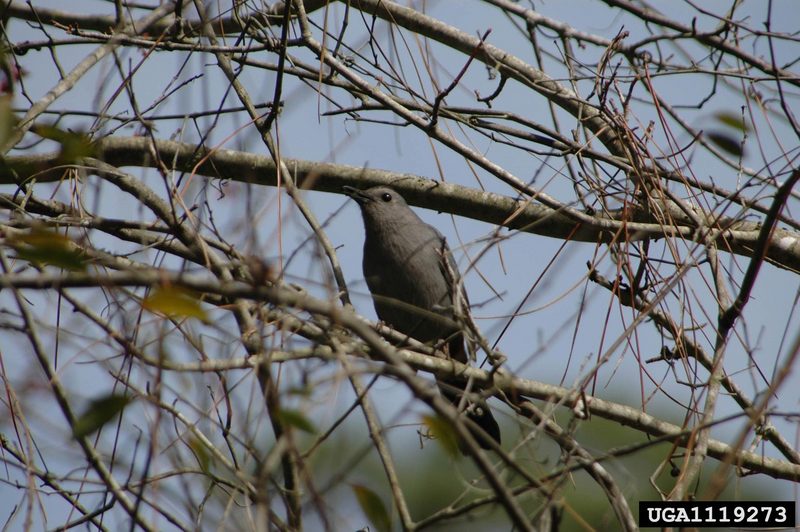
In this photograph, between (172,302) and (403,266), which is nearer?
(172,302)

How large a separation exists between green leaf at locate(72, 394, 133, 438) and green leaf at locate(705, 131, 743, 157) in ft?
8.82

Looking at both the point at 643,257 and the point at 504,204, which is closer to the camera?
the point at 643,257

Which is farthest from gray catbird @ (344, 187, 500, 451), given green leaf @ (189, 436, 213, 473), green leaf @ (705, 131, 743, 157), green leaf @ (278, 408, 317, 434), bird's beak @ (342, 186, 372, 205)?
green leaf @ (278, 408, 317, 434)

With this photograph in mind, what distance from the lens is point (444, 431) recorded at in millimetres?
2053

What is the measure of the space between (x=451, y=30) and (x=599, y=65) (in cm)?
105

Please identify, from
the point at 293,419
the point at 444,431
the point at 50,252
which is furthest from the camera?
the point at 444,431

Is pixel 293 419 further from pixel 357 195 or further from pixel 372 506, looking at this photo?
pixel 357 195

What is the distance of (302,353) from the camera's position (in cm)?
233

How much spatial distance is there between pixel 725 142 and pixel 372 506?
2.32m

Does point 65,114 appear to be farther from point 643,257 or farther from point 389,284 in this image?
point 643,257

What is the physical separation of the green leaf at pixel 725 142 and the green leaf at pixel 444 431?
2.02 m

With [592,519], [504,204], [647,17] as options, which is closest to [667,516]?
[504,204]

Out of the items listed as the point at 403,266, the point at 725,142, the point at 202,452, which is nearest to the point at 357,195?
the point at 403,266

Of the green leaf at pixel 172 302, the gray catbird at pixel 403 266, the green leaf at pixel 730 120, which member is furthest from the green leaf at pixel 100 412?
the gray catbird at pixel 403 266
